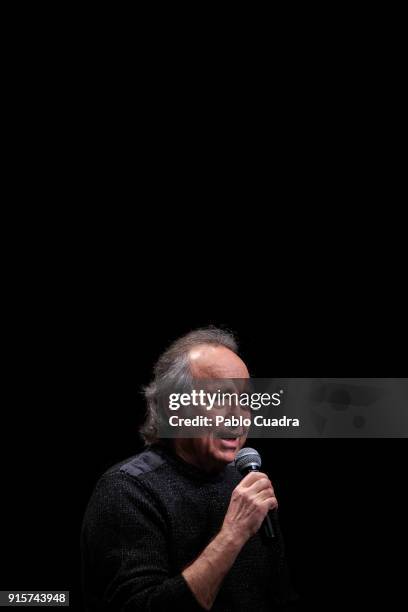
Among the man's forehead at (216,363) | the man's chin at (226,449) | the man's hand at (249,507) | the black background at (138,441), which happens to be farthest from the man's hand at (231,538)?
the black background at (138,441)

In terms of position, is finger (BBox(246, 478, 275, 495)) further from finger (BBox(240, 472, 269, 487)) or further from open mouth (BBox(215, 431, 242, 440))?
open mouth (BBox(215, 431, 242, 440))

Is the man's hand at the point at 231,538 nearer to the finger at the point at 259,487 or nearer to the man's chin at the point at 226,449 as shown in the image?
the finger at the point at 259,487

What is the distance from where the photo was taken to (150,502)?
5.23 feet

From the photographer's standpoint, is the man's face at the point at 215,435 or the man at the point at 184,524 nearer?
the man at the point at 184,524

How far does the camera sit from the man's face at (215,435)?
1687mm

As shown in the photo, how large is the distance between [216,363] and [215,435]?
0.62 ft

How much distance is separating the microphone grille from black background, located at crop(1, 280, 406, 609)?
2.18 feet

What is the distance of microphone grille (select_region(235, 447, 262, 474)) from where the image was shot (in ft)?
5.26

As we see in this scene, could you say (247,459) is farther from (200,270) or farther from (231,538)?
(200,270)

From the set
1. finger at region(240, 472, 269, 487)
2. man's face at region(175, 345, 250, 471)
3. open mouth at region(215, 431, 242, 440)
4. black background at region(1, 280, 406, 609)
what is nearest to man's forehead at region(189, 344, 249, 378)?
man's face at region(175, 345, 250, 471)

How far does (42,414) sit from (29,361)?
197 mm

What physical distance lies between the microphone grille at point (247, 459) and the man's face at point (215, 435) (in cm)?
5

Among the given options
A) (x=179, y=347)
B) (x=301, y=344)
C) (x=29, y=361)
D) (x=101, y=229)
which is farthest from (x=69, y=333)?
(x=301, y=344)

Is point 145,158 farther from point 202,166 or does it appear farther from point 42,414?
point 42,414
